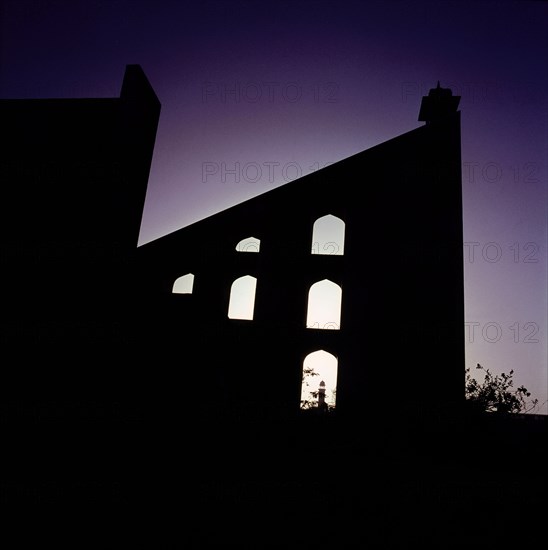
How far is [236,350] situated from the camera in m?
8.48

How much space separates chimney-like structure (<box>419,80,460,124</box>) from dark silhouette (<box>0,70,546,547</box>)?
0.05m

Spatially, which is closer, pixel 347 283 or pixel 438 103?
pixel 347 283

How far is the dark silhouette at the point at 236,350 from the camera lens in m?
4.08

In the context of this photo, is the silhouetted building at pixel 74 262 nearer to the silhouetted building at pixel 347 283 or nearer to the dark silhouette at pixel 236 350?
the dark silhouette at pixel 236 350

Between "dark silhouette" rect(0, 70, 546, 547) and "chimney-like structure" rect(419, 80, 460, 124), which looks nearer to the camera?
"dark silhouette" rect(0, 70, 546, 547)

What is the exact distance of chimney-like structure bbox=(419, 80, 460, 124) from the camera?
10367 millimetres

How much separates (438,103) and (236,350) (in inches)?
307

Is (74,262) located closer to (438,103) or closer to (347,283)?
(347,283)

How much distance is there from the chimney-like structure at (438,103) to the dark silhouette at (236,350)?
0.05 metres

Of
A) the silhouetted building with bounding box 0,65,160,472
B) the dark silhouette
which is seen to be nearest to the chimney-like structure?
the dark silhouette

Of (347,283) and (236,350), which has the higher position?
(347,283)

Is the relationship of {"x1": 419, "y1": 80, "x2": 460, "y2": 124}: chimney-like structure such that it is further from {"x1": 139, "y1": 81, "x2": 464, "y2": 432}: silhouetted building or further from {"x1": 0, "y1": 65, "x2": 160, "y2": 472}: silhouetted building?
{"x1": 0, "y1": 65, "x2": 160, "y2": 472}: silhouetted building

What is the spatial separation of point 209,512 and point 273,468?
84 centimetres

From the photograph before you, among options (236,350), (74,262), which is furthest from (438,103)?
(74,262)
